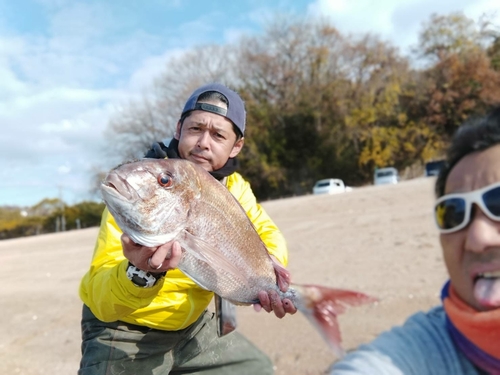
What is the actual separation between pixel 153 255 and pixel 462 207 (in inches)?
51.5

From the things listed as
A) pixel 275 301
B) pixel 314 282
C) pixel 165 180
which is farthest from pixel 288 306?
pixel 314 282

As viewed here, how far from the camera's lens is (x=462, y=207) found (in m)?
1.50

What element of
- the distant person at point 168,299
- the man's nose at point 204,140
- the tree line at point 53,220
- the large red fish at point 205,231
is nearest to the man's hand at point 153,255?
the large red fish at point 205,231

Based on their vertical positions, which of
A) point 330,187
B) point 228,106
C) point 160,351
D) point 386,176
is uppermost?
point 228,106

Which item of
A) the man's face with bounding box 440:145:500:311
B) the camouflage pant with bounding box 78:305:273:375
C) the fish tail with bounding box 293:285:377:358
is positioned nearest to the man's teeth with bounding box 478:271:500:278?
the man's face with bounding box 440:145:500:311

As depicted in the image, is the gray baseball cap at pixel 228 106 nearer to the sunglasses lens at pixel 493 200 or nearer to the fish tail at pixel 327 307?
the fish tail at pixel 327 307

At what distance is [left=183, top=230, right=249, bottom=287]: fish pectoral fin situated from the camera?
7.19 feet

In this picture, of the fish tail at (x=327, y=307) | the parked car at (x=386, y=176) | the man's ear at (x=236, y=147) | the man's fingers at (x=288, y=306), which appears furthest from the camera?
the parked car at (x=386, y=176)

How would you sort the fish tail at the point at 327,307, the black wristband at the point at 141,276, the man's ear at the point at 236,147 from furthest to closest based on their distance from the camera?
the man's ear at the point at 236,147
the black wristband at the point at 141,276
the fish tail at the point at 327,307

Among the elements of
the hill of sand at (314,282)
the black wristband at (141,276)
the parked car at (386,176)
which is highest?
the black wristband at (141,276)

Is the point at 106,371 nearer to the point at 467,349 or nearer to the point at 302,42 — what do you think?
the point at 467,349

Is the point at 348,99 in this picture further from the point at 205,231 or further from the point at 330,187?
the point at 205,231

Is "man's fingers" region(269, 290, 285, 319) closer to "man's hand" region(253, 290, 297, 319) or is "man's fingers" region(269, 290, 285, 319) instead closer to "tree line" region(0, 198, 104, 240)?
"man's hand" region(253, 290, 297, 319)

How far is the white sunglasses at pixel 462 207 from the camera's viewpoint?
143 centimetres
